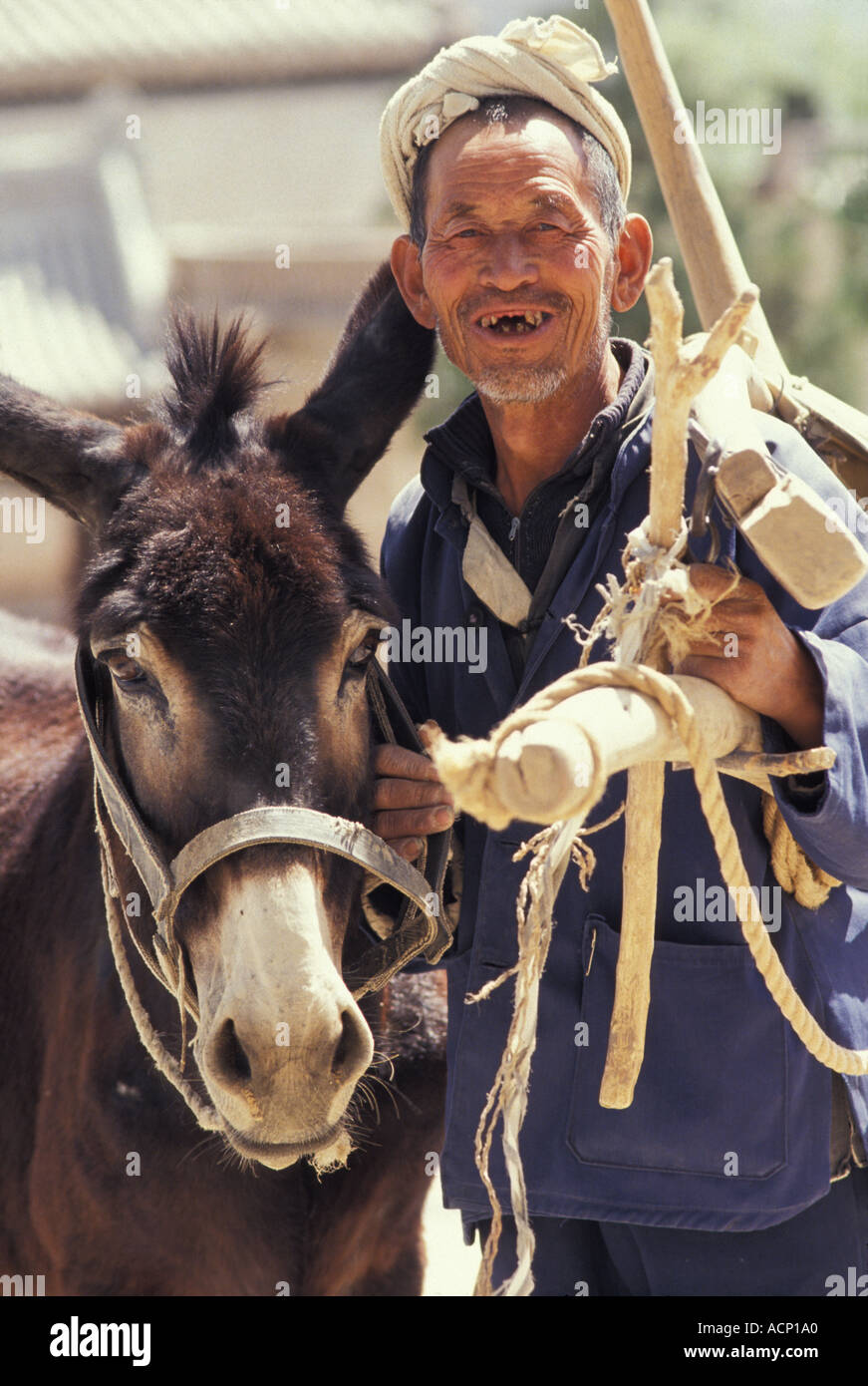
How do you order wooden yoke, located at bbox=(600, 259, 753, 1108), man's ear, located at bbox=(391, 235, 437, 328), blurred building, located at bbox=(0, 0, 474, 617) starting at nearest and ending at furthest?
1. wooden yoke, located at bbox=(600, 259, 753, 1108)
2. man's ear, located at bbox=(391, 235, 437, 328)
3. blurred building, located at bbox=(0, 0, 474, 617)

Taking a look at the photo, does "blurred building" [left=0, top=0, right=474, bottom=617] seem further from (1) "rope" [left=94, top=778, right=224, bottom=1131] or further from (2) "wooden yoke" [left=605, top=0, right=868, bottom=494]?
(1) "rope" [left=94, top=778, right=224, bottom=1131]

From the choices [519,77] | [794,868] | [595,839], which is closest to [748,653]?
[794,868]

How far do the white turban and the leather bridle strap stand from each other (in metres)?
1.20

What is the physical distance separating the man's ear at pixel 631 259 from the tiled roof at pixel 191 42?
55.6 ft

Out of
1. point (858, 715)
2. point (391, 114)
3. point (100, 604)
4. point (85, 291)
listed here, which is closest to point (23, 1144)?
point (100, 604)

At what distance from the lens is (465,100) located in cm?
263

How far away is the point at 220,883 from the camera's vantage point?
2.24 m

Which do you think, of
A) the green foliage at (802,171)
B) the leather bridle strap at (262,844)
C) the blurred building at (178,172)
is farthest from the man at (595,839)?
the blurred building at (178,172)

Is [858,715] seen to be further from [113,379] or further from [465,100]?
[113,379]

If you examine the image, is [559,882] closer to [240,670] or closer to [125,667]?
[240,670]

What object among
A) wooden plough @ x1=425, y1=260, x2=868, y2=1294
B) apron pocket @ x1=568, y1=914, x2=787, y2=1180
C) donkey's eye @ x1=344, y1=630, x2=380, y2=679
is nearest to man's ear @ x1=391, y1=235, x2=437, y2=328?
donkey's eye @ x1=344, y1=630, x2=380, y2=679

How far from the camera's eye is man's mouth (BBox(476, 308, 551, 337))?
8.39ft

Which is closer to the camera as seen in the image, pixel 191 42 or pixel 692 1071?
pixel 692 1071

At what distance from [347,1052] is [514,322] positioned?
4.30 feet
